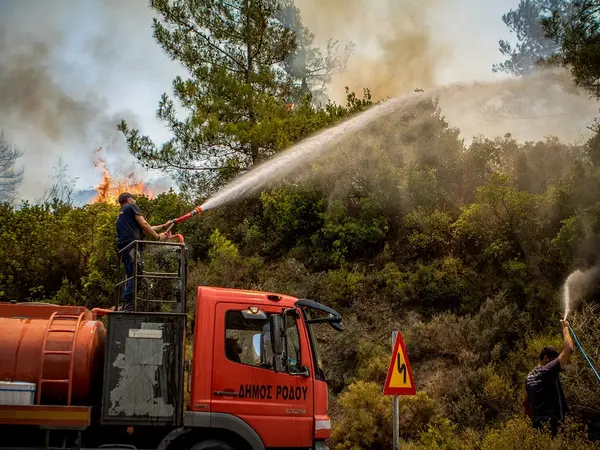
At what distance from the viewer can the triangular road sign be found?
956cm

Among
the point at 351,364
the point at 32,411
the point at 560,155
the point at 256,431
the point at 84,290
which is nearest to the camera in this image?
the point at 32,411

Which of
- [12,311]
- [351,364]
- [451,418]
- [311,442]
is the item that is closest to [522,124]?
[351,364]

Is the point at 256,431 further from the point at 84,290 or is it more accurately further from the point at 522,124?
the point at 522,124

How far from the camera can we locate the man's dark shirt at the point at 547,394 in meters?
8.36

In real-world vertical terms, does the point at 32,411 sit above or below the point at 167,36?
below

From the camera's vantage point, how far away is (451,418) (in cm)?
1195

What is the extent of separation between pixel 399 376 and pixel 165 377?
12.0 ft

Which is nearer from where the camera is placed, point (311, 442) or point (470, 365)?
point (311, 442)

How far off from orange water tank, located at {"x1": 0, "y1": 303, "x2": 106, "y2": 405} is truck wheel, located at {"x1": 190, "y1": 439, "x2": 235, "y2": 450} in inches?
54.6

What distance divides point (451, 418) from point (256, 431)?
5.34 metres

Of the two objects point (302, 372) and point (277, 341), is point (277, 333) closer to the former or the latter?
point (277, 341)

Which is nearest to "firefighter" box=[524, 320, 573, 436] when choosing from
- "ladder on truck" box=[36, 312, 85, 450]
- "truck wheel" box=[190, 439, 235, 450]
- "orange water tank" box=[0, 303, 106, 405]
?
"truck wheel" box=[190, 439, 235, 450]

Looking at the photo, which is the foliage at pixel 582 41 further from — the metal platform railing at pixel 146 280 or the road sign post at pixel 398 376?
the metal platform railing at pixel 146 280

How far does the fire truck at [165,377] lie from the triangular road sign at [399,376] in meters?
1.51
